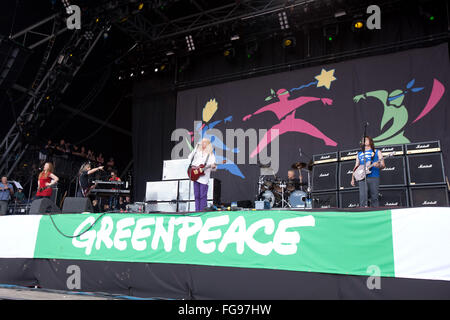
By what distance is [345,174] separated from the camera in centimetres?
704

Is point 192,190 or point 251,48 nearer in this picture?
point 192,190

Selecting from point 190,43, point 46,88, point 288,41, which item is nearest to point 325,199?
point 288,41

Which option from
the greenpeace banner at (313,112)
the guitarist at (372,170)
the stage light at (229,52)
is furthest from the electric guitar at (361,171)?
the stage light at (229,52)

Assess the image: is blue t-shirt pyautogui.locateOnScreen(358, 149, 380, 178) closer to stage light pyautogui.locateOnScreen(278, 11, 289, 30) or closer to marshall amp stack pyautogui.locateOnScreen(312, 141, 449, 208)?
marshall amp stack pyautogui.locateOnScreen(312, 141, 449, 208)

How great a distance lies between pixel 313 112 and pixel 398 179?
159 inches

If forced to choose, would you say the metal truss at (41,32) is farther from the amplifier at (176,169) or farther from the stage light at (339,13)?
the stage light at (339,13)

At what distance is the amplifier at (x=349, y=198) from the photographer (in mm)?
6726

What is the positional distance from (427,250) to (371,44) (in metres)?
8.45

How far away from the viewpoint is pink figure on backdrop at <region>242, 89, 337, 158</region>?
32.8 ft

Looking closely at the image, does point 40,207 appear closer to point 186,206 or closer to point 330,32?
point 186,206

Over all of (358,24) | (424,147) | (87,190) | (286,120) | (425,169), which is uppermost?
(358,24)

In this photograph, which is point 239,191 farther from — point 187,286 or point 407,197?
point 187,286

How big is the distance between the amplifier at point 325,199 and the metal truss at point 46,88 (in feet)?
25.7

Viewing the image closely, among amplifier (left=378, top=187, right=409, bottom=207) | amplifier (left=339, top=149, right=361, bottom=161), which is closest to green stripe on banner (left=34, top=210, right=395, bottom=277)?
amplifier (left=378, top=187, right=409, bottom=207)
